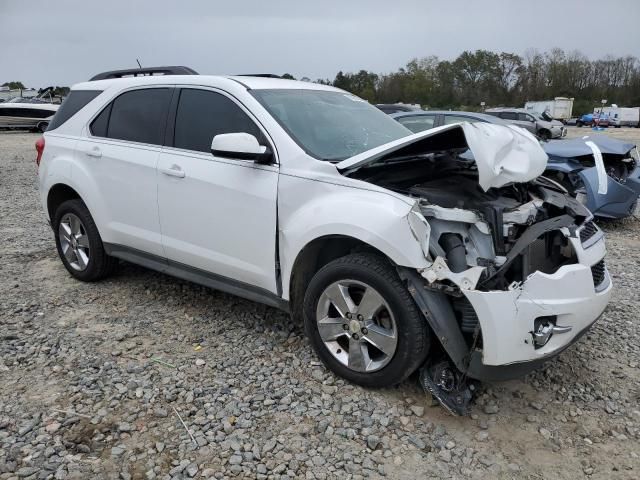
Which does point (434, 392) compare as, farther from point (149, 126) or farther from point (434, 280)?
point (149, 126)

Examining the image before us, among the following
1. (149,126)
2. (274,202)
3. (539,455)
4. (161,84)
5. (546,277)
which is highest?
(161,84)

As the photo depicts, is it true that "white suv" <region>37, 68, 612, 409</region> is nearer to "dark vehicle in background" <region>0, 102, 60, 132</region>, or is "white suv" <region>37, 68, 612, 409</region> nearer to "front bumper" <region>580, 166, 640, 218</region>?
"front bumper" <region>580, 166, 640, 218</region>

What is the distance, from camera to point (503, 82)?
247 ft

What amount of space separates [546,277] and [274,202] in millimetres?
1564

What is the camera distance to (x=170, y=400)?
120 inches

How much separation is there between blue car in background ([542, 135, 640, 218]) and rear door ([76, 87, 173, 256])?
4.65 metres

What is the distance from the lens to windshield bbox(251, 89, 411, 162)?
3410 millimetres

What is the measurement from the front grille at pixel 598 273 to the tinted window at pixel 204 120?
7.04ft

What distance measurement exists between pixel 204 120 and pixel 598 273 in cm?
268

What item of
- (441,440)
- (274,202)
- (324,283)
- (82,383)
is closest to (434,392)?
(441,440)

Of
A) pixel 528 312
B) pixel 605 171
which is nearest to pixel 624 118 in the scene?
pixel 605 171

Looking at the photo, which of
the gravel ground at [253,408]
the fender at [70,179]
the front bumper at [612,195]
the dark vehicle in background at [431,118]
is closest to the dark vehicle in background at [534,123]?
the dark vehicle in background at [431,118]

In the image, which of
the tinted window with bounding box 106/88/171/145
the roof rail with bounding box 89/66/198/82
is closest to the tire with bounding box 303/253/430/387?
the tinted window with bounding box 106/88/171/145

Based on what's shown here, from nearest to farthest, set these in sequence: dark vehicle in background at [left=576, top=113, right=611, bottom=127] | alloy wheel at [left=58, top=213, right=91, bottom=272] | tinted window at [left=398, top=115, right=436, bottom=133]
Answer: alloy wheel at [left=58, top=213, right=91, bottom=272] < tinted window at [left=398, top=115, right=436, bottom=133] < dark vehicle in background at [left=576, top=113, right=611, bottom=127]
